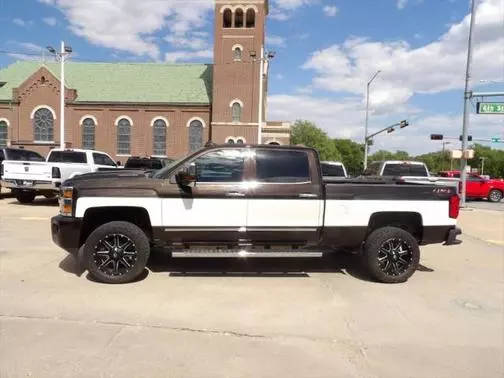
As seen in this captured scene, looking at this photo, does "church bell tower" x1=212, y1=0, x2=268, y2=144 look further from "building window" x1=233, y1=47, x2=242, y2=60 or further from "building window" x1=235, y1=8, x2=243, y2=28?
"building window" x1=235, y1=8, x2=243, y2=28

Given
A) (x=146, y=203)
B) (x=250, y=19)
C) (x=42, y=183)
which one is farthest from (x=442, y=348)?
(x=250, y=19)

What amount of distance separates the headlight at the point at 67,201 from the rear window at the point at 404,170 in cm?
1324

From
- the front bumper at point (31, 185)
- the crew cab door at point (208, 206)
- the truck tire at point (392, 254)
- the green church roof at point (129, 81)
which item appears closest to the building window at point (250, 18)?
the green church roof at point (129, 81)

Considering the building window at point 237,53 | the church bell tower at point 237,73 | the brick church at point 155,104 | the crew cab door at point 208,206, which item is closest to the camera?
the crew cab door at point 208,206

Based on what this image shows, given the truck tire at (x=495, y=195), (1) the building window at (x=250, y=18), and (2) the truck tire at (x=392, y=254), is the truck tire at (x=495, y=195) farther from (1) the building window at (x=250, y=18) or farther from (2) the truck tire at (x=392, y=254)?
(1) the building window at (x=250, y=18)

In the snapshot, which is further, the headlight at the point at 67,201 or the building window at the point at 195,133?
the building window at the point at 195,133

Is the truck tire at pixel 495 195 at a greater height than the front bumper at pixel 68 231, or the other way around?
the front bumper at pixel 68 231

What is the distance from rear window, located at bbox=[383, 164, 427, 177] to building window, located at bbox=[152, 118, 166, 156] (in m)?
36.6

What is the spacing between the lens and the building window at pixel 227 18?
47.7 metres

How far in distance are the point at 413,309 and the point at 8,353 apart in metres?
4.26

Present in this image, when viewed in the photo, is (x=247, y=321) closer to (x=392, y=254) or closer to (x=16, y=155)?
(x=392, y=254)

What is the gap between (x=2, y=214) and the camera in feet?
38.8

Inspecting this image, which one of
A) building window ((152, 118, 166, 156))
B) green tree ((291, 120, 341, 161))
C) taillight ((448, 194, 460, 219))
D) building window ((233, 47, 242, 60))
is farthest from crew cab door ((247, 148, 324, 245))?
green tree ((291, 120, 341, 161))

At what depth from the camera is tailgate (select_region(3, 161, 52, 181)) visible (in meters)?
13.8
